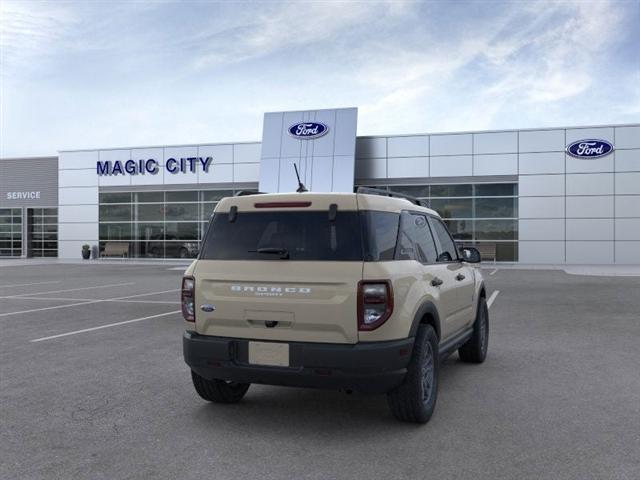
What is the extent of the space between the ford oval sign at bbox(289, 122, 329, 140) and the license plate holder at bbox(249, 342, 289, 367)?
26414mm

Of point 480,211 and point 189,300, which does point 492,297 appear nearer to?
point 189,300

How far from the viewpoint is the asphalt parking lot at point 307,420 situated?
3.94 m

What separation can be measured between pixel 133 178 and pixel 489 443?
108ft

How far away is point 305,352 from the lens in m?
4.41

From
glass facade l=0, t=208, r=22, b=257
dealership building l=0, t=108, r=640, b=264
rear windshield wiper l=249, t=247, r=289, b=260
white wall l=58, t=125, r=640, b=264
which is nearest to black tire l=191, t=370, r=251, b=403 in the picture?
rear windshield wiper l=249, t=247, r=289, b=260

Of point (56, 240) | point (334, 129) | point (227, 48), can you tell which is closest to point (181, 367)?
point (227, 48)

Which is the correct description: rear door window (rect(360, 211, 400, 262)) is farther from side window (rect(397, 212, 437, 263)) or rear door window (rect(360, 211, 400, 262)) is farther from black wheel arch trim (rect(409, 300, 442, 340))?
black wheel arch trim (rect(409, 300, 442, 340))

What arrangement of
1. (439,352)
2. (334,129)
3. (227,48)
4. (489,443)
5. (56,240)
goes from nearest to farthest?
1. (489,443)
2. (439,352)
3. (227,48)
4. (334,129)
5. (56,240)

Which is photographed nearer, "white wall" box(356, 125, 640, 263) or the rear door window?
the rear door window

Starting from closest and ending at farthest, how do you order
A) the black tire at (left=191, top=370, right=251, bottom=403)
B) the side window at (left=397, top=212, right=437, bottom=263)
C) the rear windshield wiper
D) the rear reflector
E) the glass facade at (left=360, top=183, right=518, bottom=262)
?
the rear windshield wiper, the rear reflector, the side window at (left=397, top=212, right=437, bottom=263), the black tire at (left=191, top=370, right=251, bottom=403), the glass facade at (left=360, top=183, right=518, bottom=262)

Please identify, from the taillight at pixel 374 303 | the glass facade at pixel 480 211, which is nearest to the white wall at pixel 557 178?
the glass facade at pixel 480 211

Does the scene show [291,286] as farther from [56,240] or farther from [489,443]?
[56,240]

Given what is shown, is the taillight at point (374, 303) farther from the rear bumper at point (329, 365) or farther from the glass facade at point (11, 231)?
the glass facade at point (11, 231)

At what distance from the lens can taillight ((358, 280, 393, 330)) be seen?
435 cm
